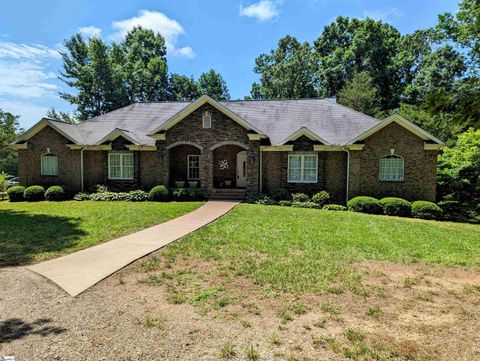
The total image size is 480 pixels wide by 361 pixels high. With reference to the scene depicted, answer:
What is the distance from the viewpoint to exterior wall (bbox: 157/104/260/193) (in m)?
19.0

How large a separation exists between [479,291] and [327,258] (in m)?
2.89

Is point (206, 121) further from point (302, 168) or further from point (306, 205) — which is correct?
point (306, 205)

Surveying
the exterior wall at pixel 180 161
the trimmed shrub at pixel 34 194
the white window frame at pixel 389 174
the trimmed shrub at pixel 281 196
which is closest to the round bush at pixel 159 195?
the exterior wall at pixel 180 161

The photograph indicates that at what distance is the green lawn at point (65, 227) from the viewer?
26.2ft

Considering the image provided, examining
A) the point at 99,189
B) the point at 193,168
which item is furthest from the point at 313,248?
the point at 99,189

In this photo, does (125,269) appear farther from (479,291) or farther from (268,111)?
(268,111)

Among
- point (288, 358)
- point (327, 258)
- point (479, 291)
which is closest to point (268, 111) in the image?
point (327, 258)

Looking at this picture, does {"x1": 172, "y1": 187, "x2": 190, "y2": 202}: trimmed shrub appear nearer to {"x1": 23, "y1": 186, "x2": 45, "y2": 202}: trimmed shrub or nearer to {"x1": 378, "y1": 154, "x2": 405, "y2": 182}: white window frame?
{"x1": 23, "y1": 186, "x2": 45, "y2": 202}: trimmed shrub

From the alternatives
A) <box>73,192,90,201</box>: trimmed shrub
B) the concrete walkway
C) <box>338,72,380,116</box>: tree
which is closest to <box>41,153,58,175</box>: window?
<box>73,192,90,201</box>: trimmed shrub

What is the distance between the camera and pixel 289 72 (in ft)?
138

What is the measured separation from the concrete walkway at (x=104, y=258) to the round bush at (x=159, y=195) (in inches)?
280

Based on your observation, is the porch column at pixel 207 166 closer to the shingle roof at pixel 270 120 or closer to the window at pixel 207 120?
the window at pixel 207 120

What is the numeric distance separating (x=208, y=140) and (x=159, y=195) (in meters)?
4.48

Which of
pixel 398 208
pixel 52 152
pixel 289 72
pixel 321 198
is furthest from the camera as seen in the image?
pixel 289 72
